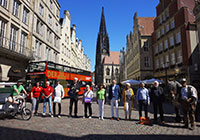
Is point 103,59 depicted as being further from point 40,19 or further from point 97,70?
point 40,19

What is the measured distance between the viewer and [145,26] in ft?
109

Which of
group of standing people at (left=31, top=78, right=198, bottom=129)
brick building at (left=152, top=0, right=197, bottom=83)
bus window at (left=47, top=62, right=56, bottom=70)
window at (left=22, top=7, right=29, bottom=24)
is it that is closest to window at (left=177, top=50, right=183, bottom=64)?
brick building at (left=152, top=0, right=197, bottom=83)

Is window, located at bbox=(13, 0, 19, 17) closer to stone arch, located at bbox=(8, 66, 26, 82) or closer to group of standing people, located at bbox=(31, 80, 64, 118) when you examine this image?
stone arch, located at bbox=(8, 66, 26, 82)

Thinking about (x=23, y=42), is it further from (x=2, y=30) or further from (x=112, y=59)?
(x=112, y=59)

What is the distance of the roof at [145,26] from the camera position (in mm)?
31444

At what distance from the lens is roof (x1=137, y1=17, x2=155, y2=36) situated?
3144cm

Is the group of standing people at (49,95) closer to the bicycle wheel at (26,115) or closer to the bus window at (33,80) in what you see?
the bicycle wheel at (26,115)

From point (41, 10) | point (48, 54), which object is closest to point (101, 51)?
point (48, 54)

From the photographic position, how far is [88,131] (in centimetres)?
486

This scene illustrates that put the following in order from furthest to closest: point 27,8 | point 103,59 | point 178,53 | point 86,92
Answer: point 103,59 → point 178,53 → point 27,8 → point 86,92

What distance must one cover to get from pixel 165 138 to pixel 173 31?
20.7 metres

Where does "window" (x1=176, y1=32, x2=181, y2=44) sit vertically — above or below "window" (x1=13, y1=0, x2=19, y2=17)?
below

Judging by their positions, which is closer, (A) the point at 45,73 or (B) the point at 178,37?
(A) the point at 45,73

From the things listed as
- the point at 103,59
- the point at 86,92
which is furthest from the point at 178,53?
the point at 103,59
